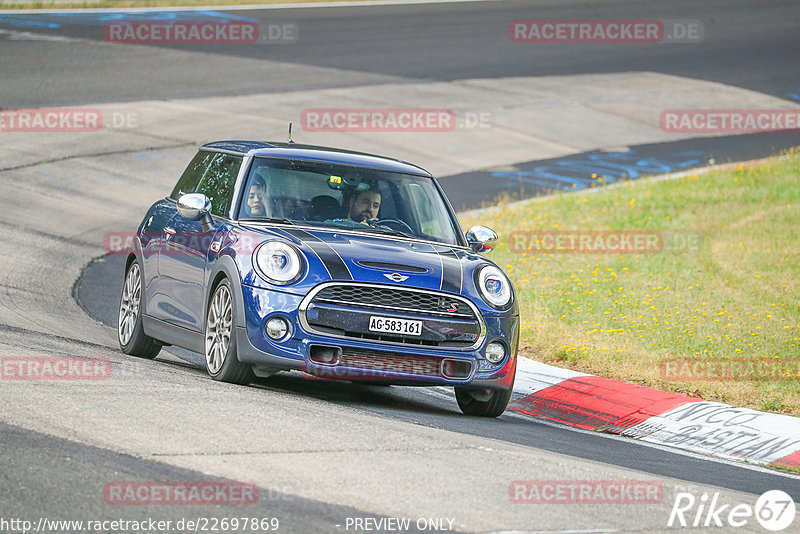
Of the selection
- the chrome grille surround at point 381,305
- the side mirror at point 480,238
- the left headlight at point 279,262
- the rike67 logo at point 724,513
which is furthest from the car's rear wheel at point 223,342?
the rike67 logo at point 724,513

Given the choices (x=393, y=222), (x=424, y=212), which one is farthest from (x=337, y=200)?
(x=424, y=212)

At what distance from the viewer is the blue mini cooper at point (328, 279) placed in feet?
26.5

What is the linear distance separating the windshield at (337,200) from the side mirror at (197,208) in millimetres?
255

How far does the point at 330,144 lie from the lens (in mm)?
22609

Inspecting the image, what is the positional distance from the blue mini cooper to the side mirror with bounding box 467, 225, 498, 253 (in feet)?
0.04

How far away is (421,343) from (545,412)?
6.33ft

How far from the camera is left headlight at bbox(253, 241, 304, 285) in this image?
26.6ft

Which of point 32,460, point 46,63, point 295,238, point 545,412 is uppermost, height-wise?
point 46,63

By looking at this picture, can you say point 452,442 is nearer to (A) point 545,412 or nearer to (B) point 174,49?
(A) point 545,412

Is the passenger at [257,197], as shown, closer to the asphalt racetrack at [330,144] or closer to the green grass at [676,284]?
the asphalt racetrack at [330,144]

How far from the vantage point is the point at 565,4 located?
37969mm

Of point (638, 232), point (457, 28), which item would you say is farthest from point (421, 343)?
point (457, 28)

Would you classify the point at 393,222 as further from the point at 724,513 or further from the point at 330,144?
the point at 330,144

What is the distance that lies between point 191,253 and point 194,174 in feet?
4.14
